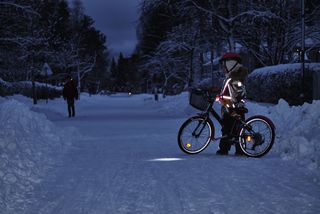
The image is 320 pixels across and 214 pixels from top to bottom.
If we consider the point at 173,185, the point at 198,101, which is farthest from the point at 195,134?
the point at 173,185

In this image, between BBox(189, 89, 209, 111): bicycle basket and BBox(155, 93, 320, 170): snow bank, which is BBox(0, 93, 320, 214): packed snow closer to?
BBox(155, 93, 320, 170): snow bank

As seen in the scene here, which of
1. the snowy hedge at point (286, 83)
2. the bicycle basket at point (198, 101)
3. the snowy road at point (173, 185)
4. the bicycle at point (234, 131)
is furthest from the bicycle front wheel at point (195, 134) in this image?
the snowy hedge at point (286, 83)

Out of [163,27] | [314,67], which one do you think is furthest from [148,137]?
[163,27]

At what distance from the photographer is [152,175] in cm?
611

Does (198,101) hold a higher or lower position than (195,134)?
higher

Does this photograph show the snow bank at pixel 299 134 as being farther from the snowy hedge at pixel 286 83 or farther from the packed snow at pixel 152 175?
the snowy hedge at pixel 286 83

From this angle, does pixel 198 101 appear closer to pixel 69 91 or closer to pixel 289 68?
pixel 289 68

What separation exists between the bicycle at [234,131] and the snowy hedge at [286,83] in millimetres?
9273

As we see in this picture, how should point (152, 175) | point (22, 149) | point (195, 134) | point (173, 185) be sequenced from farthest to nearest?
point (195, 134) → point (22, 149) → point (152, 175) → point (173, 185)

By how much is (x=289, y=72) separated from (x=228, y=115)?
10312 mm

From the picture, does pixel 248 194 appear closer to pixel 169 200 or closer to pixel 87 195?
pixel 169 200

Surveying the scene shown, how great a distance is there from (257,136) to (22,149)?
4.09 m

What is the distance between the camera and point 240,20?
2170 centimetres

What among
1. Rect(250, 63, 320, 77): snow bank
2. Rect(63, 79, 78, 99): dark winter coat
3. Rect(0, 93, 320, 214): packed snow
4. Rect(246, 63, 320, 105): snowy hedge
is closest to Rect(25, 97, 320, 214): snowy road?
Rect(0, 93, 320, 214): packed snow
